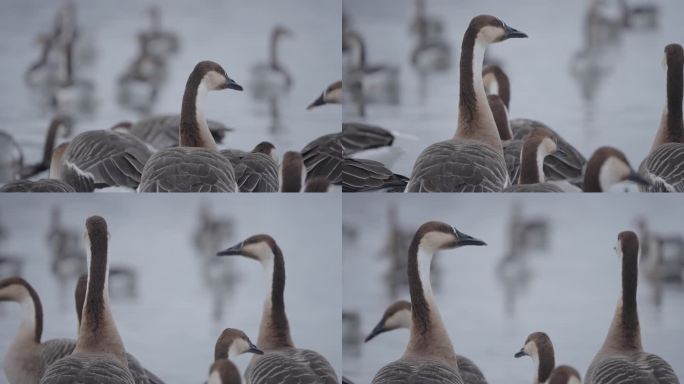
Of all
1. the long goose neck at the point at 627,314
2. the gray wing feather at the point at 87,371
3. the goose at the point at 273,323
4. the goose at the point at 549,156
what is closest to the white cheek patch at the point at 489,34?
the goose at the point at 549,156

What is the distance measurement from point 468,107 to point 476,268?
20.5 inches

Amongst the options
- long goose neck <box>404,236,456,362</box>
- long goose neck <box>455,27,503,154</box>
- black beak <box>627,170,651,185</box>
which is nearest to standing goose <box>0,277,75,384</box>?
long goose neck <box>404,236,456,362</box>

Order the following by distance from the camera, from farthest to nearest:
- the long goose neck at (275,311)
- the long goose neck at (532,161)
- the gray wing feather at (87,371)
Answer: the long goose neck at (275,311), the long goose neck at (532,161), the gray wing feather at (87,371)

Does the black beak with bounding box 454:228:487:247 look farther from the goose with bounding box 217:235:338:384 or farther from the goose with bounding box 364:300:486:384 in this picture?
the goose with bounding box 217:235:338:384

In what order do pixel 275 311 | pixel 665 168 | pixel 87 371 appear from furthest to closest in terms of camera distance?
1. pixel 275 311
2. pixel 665 168
3. pixel 87 371

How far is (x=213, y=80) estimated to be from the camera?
3191 millimetres

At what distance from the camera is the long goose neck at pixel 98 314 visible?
3109mm

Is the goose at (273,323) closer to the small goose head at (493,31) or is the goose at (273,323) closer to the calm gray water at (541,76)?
the calm gray water at (541,76)

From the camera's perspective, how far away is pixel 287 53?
10.5 ft

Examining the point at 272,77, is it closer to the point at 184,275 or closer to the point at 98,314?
the point at 184,275

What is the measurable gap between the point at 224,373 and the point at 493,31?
1.39 meters

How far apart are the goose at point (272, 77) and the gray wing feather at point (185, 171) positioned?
259 millimetres

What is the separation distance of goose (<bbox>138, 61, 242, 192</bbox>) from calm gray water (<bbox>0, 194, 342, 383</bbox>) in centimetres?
7

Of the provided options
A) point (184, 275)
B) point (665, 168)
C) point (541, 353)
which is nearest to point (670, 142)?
point (665, 168)
